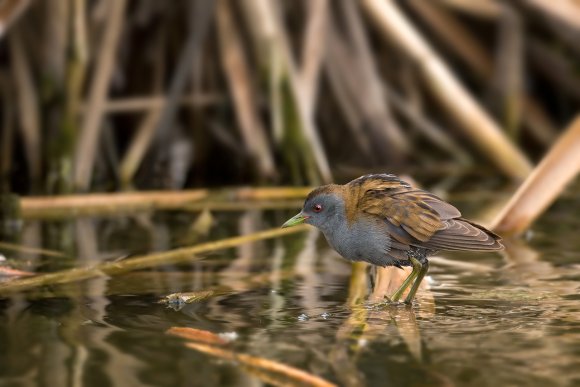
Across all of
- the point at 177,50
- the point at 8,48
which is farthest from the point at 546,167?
the point at 8,48

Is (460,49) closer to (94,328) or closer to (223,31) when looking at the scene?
(223,31)

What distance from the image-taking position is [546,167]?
4.43 m

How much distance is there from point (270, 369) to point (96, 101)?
12.7ft

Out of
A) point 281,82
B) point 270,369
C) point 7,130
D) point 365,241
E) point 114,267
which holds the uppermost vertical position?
point 281,82

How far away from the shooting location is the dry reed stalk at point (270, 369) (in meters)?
2.49

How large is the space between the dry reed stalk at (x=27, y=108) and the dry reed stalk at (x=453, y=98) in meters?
2.12

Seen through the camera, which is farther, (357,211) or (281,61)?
(281,61)

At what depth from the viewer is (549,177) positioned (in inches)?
176

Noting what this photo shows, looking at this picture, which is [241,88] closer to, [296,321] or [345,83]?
[345,83]

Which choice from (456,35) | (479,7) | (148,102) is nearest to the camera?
(148,102)

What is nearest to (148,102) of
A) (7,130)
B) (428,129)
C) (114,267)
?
(7,130)

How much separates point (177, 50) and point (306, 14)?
113cm

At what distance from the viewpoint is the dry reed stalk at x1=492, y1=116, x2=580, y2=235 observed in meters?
4.43

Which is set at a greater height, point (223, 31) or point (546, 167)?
point (223, 31)
